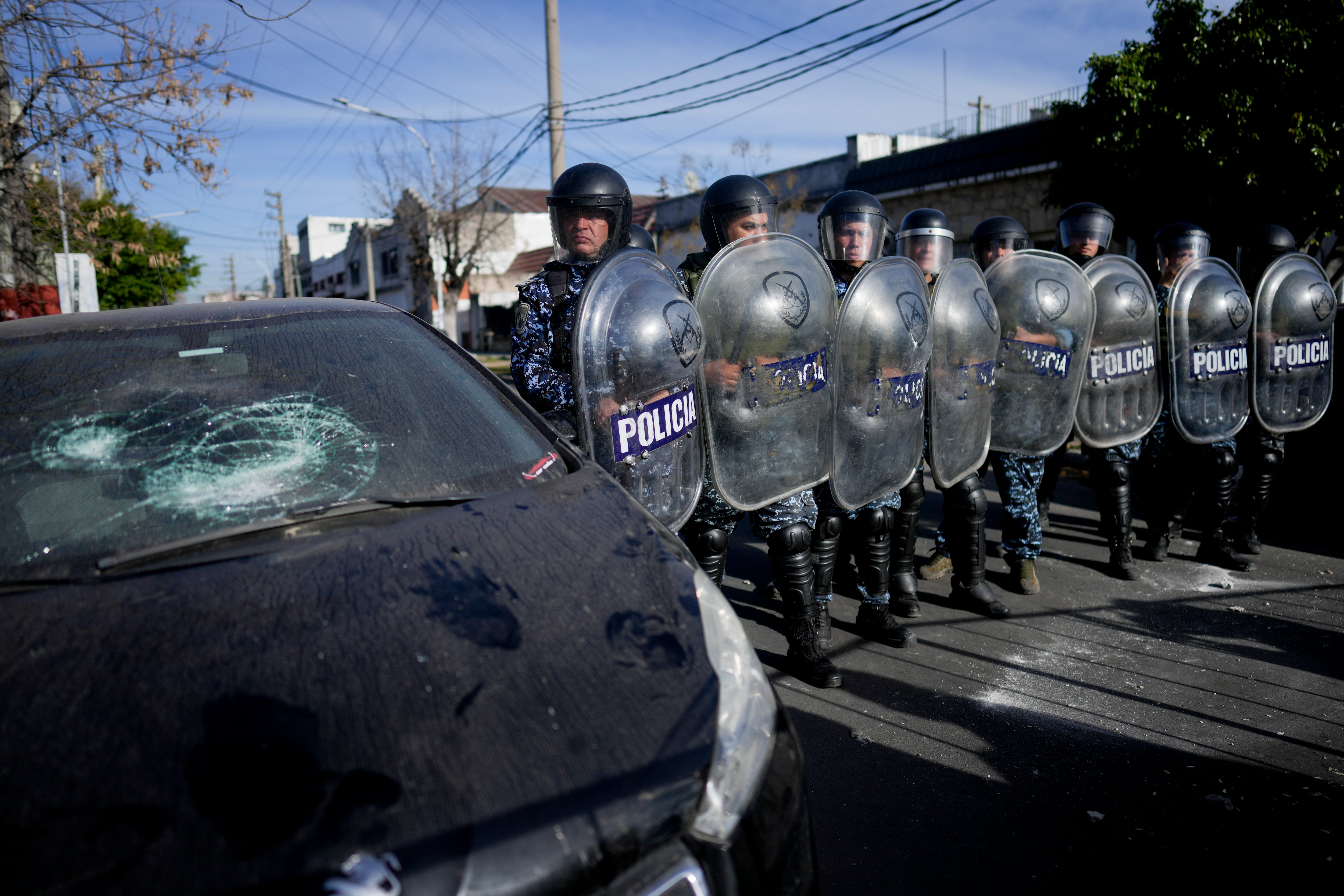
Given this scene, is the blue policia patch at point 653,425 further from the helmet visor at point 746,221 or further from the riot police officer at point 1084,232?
the riot police officer at point 1084,232

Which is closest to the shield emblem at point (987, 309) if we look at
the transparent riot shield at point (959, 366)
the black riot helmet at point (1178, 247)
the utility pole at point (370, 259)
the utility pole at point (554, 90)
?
the transparent riot shield at point (959, 366)

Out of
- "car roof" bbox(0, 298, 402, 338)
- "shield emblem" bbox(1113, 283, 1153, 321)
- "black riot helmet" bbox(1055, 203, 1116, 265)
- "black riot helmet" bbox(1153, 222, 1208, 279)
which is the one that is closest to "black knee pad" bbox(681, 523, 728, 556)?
"car roof" bbox(0, 298, 402, 338)

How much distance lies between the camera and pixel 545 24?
13445mm

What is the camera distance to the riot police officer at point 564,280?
3207mm

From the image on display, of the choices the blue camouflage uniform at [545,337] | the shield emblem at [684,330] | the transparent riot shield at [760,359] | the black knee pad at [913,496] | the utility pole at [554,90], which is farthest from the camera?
the utility pole at [554,90]

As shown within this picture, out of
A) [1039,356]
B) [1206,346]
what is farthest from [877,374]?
[1206,346]

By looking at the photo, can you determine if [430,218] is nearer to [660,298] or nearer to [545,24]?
[545,24]

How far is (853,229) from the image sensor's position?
12.9 ft

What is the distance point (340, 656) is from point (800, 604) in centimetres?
252

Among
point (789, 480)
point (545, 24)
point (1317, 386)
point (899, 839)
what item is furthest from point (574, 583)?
point (545, 24)

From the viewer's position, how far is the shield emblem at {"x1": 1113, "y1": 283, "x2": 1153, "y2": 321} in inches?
182

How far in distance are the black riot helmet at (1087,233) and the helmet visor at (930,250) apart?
2.88 feet

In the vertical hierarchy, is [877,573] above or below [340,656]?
below

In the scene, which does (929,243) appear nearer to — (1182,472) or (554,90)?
(1182,472)
